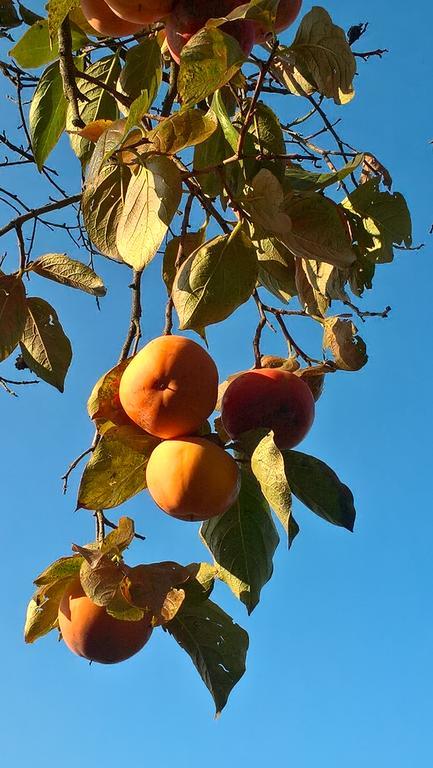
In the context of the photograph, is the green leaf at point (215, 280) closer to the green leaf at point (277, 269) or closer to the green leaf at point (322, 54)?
the green leaf at point (277, 269)

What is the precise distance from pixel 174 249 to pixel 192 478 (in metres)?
0.56

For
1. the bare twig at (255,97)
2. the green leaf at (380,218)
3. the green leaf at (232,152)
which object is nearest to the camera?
the bare twig at (255,97)

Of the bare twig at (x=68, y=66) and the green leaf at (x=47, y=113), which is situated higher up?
the green leaf at (x=47, y=113)

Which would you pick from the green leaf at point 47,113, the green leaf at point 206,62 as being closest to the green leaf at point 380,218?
the green leaf at point 206,62

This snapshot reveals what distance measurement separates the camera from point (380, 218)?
1467 mm

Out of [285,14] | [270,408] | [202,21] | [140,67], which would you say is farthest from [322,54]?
[270,408]

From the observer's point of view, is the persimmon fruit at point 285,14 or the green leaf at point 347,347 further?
the green leaf at point 347,347

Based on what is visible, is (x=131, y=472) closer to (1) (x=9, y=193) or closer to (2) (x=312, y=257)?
(2) (x=312, y=257)

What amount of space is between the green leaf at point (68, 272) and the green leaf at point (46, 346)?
0.27 ft

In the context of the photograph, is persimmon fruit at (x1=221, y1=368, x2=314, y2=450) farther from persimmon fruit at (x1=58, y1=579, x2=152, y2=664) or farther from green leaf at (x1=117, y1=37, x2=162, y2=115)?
green leaf at (x1=117, y1=37, x2=162, y2=115)

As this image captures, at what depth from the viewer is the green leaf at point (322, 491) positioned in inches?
50.4

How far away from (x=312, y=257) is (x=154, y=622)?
655mm

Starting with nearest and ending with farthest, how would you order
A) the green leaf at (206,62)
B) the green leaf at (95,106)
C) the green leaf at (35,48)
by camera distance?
the green leaf at (206,62) → the green leaf at (35,48) → the green leaf at (95,106)

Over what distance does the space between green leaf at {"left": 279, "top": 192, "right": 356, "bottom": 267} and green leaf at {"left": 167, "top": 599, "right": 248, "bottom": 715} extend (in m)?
0.68
